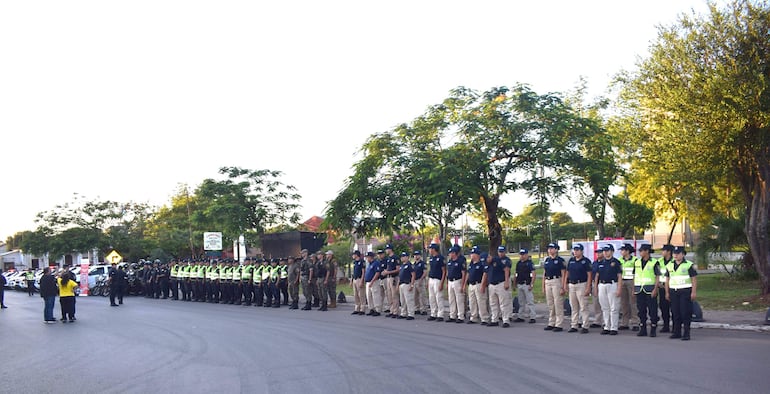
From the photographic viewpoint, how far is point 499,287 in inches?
612

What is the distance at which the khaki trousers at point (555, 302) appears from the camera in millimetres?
14031

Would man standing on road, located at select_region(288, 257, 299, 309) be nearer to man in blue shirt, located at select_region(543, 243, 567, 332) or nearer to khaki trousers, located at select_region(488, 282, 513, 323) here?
khaki trousers, located at select_region(488, 282, 513, 323)

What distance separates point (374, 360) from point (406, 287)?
7.49 meters

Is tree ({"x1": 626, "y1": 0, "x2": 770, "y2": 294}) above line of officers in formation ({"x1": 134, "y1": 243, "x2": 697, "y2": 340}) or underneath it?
above

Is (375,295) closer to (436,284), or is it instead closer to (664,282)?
(436,284)

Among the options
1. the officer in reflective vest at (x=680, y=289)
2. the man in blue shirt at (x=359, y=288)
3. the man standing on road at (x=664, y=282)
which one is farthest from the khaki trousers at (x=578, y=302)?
the man in blue shirt at (x=359, y=288)

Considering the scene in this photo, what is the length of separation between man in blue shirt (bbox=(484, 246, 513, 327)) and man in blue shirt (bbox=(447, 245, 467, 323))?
0.97 m

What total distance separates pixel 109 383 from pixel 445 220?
1737 centimetres

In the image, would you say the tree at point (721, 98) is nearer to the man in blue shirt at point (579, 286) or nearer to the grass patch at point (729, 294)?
the grass patch at point (729, 294)

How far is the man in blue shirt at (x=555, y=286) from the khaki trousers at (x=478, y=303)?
6.01 feet

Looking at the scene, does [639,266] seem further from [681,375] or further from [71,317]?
[71,317]

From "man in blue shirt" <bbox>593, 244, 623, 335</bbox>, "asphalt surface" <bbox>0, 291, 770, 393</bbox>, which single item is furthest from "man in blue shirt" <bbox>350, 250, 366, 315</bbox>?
"man in blue shirt" <bbox>593, 244, 623, 335</bbox>

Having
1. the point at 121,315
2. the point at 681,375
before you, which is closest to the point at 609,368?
the point at 681,375

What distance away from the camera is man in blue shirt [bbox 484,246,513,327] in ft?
50.6
